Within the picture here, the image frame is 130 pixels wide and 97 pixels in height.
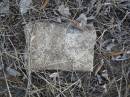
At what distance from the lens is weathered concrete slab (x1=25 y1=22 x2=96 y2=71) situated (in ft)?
8.25

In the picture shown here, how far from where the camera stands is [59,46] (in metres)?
2.56

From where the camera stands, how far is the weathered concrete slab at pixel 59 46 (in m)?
2.52

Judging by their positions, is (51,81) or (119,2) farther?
(119,2)

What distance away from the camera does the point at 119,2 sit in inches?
104

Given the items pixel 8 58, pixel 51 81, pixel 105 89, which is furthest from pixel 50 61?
pixel 105 89

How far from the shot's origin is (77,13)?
2.60 m

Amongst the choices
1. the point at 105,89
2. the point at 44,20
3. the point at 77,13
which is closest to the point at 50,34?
the point at 44,20

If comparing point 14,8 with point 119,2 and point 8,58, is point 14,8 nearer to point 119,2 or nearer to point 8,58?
point 8,58

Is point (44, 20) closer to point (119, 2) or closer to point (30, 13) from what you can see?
point (30, 13)

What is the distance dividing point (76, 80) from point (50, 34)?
427mm

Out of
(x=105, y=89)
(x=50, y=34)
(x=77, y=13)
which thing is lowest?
(x=105, y=89)

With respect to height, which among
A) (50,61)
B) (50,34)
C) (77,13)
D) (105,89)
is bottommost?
(105,89)

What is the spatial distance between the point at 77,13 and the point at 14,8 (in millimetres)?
517

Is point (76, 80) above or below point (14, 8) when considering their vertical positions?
below
